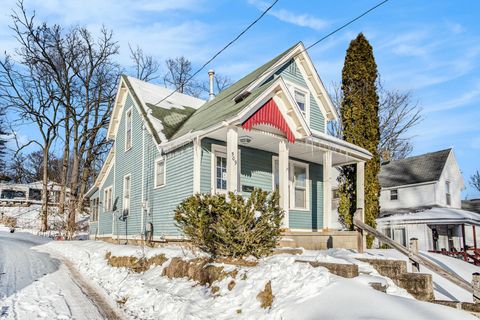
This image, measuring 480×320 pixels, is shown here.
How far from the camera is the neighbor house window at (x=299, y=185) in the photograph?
15266 millimetres

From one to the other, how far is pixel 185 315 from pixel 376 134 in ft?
43.8

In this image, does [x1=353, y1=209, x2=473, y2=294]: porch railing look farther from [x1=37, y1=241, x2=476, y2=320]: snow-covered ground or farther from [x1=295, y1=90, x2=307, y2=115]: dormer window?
[x1=295, y1=90, x2=307, y2=115]: dormer window

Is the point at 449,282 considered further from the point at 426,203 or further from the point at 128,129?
the point at 426,203

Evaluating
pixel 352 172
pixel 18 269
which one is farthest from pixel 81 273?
pixel 352 172

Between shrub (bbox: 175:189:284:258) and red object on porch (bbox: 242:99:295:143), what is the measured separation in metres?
2.97

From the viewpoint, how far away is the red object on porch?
10578 mm

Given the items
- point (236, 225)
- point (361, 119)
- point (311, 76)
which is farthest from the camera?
point (311, 76)

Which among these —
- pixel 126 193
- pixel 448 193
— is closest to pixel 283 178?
pixel 126 193

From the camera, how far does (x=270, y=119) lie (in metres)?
11.1

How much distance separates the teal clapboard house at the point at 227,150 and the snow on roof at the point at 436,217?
10.6 m

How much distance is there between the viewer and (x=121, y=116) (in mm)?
18859

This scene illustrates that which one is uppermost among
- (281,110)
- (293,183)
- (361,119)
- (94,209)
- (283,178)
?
(361,119)

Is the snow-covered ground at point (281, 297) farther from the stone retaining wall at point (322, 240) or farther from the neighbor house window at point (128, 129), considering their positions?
the neighbor house window at point (128, 129)

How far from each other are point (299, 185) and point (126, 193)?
7.80 m
